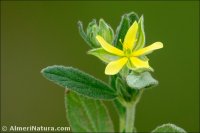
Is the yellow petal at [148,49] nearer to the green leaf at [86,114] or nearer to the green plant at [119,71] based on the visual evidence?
the green plant at [119,71]

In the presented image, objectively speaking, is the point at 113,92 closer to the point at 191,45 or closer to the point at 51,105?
the point at 51,105

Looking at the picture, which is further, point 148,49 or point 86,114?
point 86,114

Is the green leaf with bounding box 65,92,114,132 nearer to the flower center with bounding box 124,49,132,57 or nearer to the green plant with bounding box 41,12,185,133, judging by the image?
the green plant with bounding box 41,12,185,133

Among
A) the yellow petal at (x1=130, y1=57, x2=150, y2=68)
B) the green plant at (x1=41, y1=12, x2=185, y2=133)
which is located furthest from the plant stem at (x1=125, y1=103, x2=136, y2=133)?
the yellow petal at (x1=130, y1=57, x2=150, y2=68)

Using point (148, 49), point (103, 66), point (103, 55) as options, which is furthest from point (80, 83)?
point (103, 66)

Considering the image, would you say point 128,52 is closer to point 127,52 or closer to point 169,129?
point 127,52

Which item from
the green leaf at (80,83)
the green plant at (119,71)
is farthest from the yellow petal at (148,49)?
the green leaf at (80,83)

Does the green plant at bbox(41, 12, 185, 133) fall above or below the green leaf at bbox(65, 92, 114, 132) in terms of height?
above

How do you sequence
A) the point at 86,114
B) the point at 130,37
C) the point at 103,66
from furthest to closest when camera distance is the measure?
the point at 103,66
the point at 86,114
the point at 130,37

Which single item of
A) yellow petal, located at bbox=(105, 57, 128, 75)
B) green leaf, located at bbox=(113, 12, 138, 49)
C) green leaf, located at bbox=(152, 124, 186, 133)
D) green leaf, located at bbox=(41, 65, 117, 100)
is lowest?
green leaf, located at bbox=(152, 124, 186, 133)
